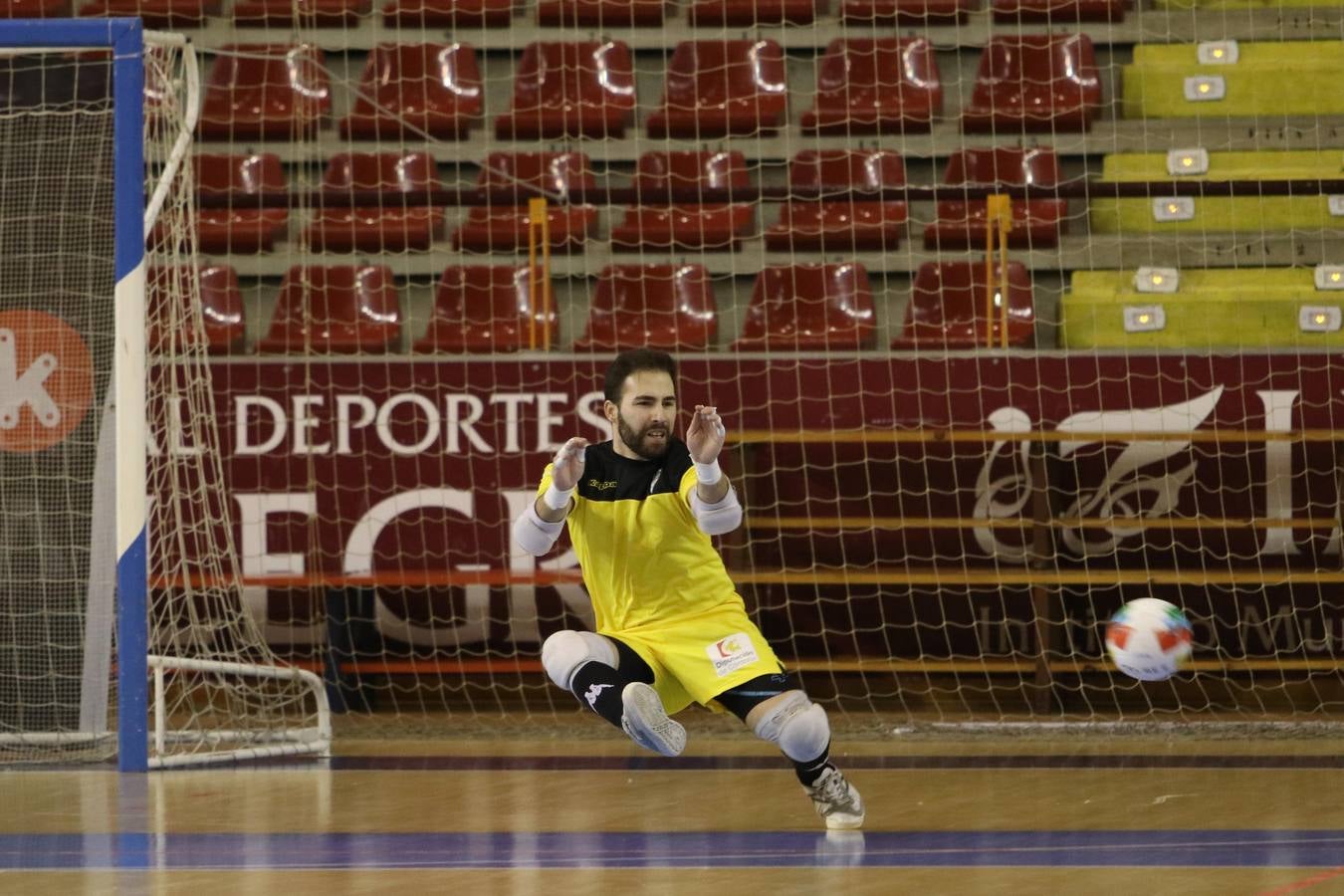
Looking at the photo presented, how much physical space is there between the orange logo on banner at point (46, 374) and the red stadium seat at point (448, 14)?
4.78 metres

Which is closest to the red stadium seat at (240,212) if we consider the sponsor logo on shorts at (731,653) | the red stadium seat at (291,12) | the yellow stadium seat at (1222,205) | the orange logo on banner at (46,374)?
the red stadium seat at (291,12)

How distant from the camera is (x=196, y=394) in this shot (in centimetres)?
938

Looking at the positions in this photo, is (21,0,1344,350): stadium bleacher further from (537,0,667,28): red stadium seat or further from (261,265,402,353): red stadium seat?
(261,265,402,353): red stadium seat

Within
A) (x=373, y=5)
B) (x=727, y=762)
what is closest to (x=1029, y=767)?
(x=727, y=762)

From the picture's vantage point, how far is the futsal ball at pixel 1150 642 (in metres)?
6.18

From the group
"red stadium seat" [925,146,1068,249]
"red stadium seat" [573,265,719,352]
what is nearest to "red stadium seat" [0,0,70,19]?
"red stadium seat" [573,265,719,352]

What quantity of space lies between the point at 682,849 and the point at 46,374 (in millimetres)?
4274

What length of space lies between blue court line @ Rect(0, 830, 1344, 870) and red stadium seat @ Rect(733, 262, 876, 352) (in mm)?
5053

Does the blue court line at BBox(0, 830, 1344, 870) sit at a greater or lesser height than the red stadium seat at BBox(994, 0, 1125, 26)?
lesser

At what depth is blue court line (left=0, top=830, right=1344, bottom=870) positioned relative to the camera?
5602 mm

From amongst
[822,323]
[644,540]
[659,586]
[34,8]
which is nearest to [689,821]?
[659,586]

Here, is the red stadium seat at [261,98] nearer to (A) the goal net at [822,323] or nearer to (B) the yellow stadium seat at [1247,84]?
A: (A) the goal net at [822,323]

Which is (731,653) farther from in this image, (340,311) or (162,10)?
(162,10)

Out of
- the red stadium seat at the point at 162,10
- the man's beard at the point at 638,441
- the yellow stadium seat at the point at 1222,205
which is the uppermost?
the red stadium seat at the point at 162,10
